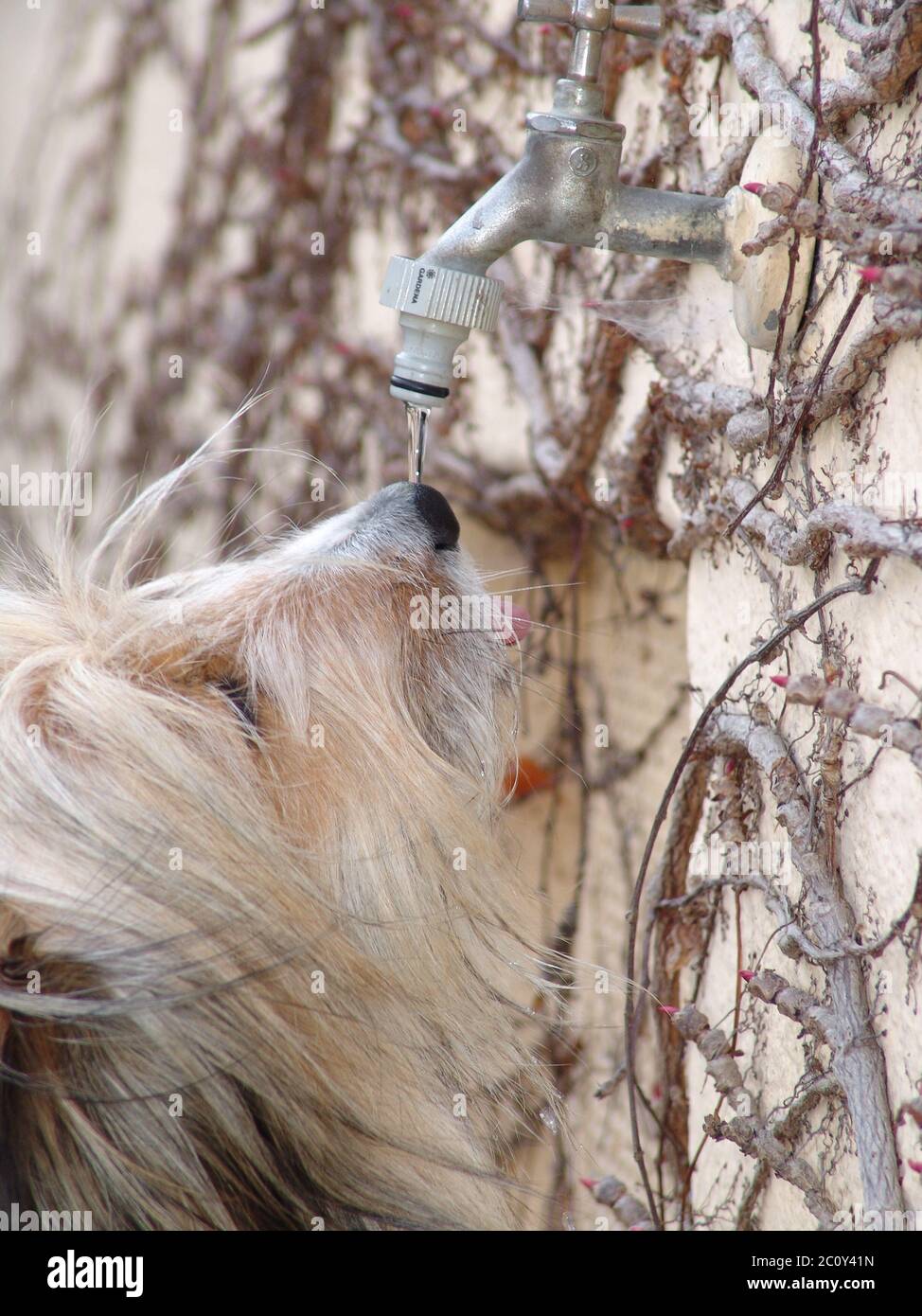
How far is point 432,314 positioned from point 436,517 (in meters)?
0.28

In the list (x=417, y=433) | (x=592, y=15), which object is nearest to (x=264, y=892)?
(x=417, y=433)

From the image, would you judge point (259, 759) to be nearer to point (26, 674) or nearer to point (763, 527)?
point (26, 674)

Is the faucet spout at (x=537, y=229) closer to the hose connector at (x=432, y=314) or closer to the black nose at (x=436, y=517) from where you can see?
the hose connector at (x=432, y=314)

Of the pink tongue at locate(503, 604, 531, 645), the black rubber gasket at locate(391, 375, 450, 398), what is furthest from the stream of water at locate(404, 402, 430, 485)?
the pink tongue at locate(503, 604, 531, 645)

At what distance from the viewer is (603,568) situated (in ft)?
6.05

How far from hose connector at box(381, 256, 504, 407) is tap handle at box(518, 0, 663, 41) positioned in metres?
0.20

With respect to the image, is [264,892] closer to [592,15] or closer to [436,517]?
[436,517]

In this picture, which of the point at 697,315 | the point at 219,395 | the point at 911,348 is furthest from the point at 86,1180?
the point at 219,395

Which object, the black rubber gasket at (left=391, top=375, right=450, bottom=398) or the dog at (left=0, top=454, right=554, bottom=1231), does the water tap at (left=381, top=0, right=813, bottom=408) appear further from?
the dog at (left=0, top=454, right=554, bottom=1231)

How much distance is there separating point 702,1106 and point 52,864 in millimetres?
706

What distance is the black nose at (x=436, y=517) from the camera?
1256 mm

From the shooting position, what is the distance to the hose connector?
1008mm

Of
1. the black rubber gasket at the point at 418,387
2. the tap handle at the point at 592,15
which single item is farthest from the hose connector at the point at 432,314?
the tap handle at the point at 592,15

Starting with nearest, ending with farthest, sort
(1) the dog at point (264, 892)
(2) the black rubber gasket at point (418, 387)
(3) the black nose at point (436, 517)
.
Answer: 1. (1) the dog at point (264, 892)
2. (2) the black rubber gasket at point (418, 387)
3. (3) the black nose at point (436, 517)
